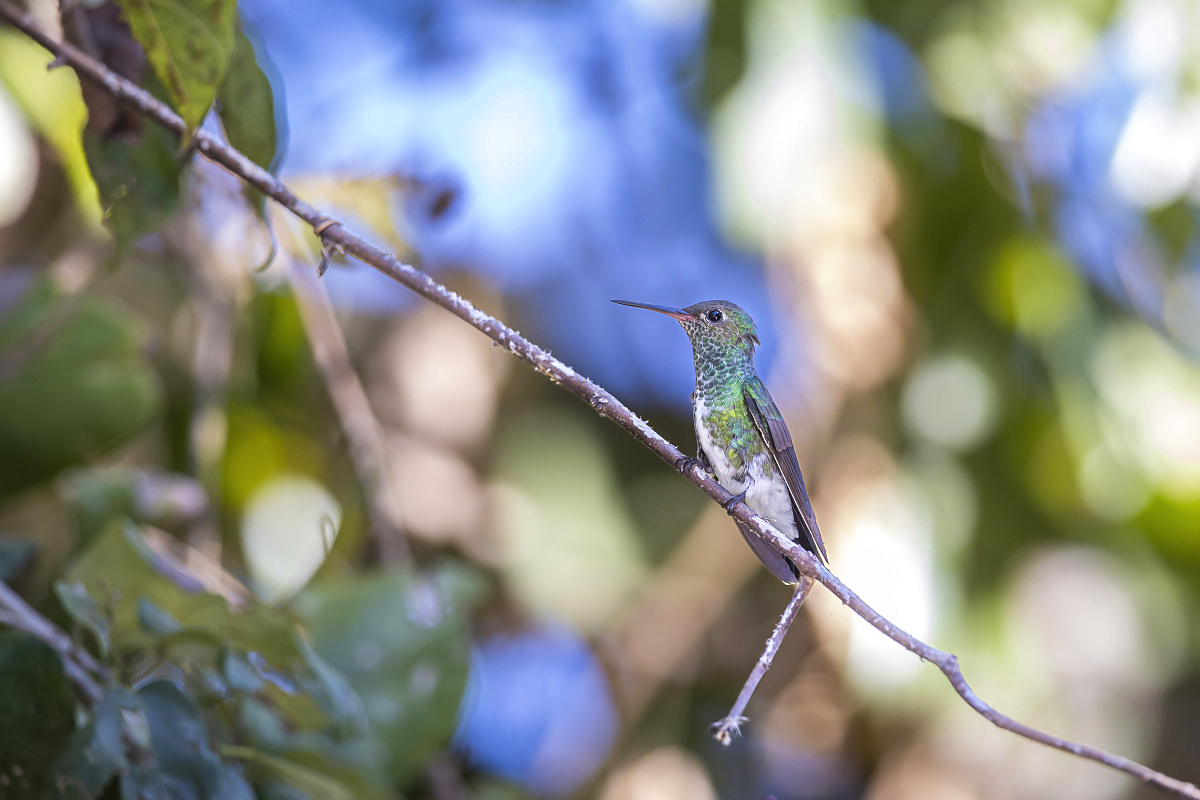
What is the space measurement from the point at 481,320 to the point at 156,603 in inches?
33.1

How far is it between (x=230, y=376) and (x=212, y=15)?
178 centimetres

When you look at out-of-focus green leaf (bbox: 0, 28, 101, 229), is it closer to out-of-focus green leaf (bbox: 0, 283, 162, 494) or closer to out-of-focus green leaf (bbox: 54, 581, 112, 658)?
out-of-focus green leaf (bbox: 0, 283, 162, 494)

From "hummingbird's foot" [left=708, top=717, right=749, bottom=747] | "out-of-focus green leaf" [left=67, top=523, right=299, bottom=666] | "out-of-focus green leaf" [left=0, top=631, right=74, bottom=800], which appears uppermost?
"hummingbird's foot" [left=708, top=717, right=749, bottom=747]

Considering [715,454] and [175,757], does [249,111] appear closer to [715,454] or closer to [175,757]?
[175,757]

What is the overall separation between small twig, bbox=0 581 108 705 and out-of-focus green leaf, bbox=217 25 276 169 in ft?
2.33

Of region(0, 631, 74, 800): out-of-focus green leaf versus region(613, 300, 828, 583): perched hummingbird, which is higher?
region(613, 300, 828, 583): perched hummingbird

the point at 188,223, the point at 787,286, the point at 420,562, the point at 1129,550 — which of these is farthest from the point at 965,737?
the point at 188,223

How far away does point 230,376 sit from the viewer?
265 cm

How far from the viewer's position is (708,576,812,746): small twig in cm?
87

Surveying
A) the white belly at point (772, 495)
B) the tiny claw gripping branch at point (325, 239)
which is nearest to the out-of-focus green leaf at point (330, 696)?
the tiny claw gripping branch at point (325, 239)

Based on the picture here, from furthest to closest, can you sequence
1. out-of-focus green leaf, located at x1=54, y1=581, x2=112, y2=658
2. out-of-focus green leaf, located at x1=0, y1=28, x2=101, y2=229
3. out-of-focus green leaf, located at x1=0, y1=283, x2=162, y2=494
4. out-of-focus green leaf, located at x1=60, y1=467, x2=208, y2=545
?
out-of-focus green leaf, located at x1=0, y1=28, x2=101, y2=229 → out-of-focus green leaf, located at x1=0, y1=283, x2=162, y2=494 → out-of-focus green leaf, located at x1=60, y1=467, x2=208, y2=545 → out-of-focus green leaf, located at x1=54, y1=581, x2=112, y2=658

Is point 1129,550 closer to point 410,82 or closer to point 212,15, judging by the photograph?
point 410,82

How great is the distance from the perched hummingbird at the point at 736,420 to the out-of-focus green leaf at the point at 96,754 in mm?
1210

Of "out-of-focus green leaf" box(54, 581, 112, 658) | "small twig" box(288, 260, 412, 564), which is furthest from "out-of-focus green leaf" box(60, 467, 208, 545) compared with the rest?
"out-of-focus green leaf" box(54, 581, 112, 658)
